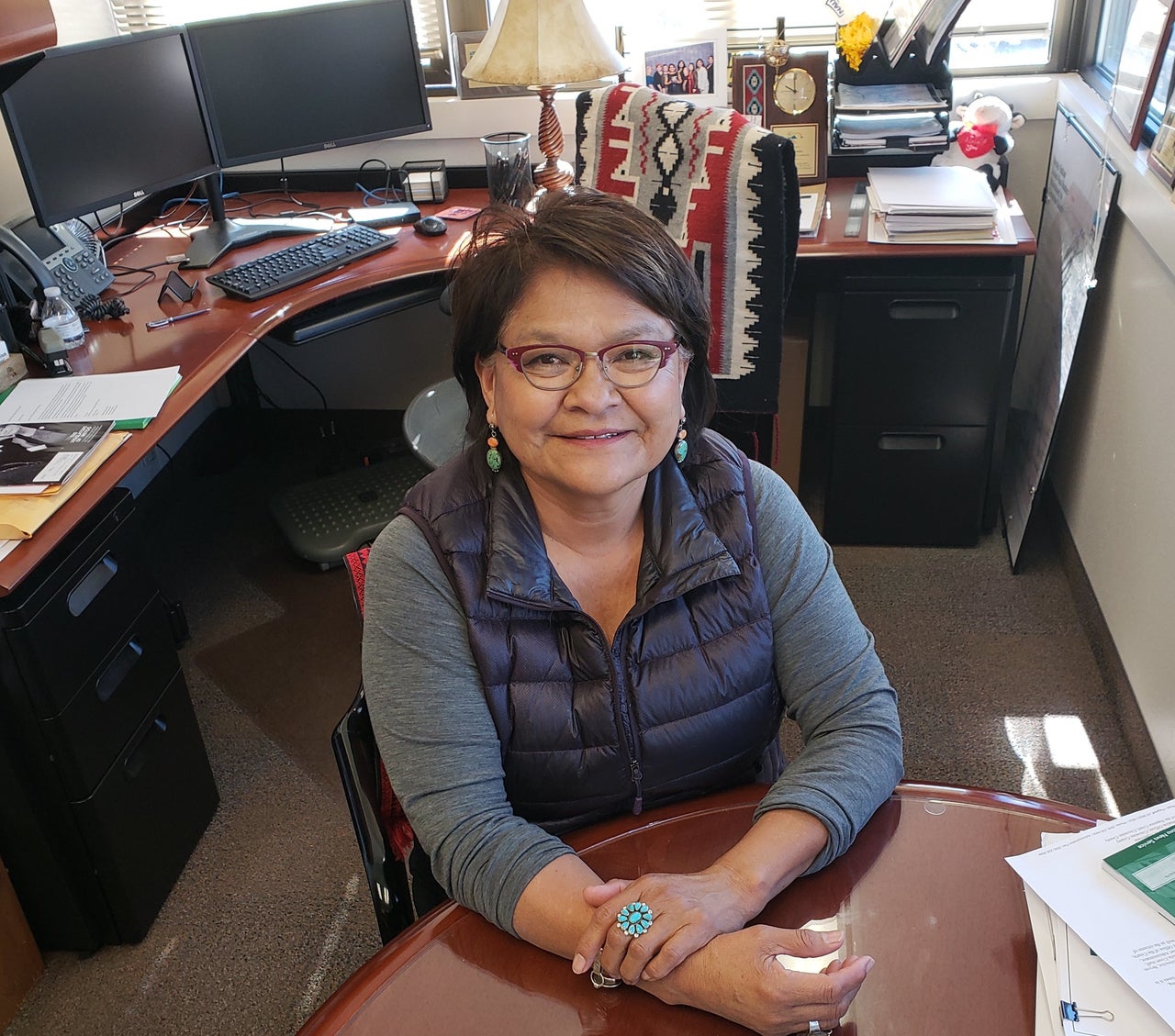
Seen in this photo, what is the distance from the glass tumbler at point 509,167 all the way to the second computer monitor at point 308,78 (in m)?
0.27

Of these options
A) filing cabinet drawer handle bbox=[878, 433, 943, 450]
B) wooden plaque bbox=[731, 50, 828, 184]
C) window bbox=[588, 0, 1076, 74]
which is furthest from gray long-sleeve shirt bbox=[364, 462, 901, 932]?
window bbox=[588, 0, 1076, 74]

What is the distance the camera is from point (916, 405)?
2652mm

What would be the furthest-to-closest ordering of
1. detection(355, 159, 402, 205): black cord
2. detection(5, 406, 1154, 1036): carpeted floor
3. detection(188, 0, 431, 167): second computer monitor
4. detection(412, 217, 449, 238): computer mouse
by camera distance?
detection(355, 159, 402, 205): black cord, detection(412, 217, 449, 238): computer mouse, detection(188, 0, 431, 167): second computer monitor, detection(5, 406, 1154, 1036): carpeted floor

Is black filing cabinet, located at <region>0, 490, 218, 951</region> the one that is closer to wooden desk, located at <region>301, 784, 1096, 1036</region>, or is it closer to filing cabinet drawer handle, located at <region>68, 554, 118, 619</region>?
filing cabinet drawer handle, located at <region>68, 554, 118, 619</region>

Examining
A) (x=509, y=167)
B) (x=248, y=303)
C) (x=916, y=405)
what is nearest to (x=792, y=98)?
(x=509, y=167)

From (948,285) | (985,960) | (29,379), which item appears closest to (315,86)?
(29,379)

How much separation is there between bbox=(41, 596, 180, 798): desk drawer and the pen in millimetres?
660

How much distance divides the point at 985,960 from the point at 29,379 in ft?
6.23

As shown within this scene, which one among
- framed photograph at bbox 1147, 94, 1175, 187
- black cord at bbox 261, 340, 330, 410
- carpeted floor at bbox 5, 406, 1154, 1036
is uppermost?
framed photograph at bbox 1147, 94, 1175, 187

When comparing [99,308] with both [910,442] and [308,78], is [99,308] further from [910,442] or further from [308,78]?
[910,442]

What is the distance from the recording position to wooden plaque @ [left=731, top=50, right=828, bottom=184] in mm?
2711

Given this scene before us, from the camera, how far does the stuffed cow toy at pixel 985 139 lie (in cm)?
270

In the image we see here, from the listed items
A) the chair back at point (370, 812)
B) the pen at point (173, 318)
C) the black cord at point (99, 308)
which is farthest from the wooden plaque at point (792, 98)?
the chair back at point (370, 812)

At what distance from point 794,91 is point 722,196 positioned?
767 mm
